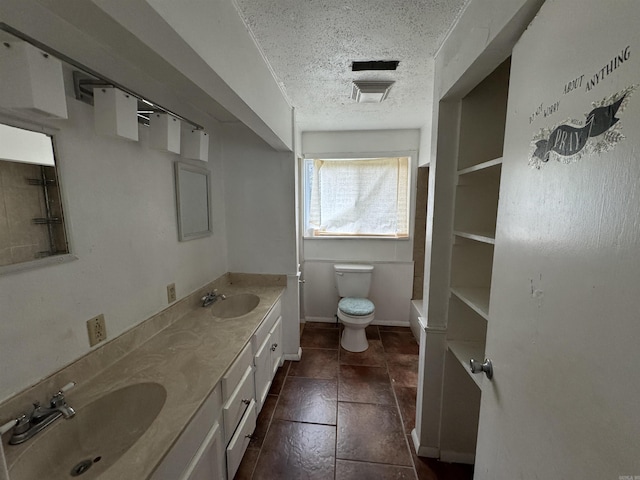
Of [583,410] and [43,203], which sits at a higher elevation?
[43,203]

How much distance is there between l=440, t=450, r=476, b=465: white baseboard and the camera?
4.90 feet

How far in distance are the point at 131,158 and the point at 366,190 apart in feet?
7.43

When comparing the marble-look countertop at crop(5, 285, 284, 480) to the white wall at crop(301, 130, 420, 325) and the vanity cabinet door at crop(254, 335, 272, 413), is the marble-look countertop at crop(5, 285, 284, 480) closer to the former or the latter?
the vanity cabinet door at crop(254, 335, 272, 413)

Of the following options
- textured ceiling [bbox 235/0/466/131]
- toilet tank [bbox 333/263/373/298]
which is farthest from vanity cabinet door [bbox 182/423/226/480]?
toilet tank [bbox 333/263/373/298]

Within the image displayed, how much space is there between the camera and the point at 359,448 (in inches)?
62.5

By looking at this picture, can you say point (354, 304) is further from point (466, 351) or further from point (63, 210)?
point (63, 210)

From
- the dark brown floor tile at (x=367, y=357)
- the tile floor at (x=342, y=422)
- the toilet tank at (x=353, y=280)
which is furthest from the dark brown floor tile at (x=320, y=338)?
the toilet tank at (x=353, y=280)

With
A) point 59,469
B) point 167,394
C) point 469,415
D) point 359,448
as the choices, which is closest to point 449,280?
point 469,415

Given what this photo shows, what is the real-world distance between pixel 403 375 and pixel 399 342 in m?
0.56

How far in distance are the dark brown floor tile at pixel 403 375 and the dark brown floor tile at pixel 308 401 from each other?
53cm

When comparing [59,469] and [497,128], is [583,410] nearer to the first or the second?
[497,128]

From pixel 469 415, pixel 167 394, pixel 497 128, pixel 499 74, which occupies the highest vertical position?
pixel 499 74

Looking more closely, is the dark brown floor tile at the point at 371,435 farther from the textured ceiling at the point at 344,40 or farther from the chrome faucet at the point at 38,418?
the textured ceiling at the point at 344,40

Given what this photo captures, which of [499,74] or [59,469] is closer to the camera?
[59,469]
